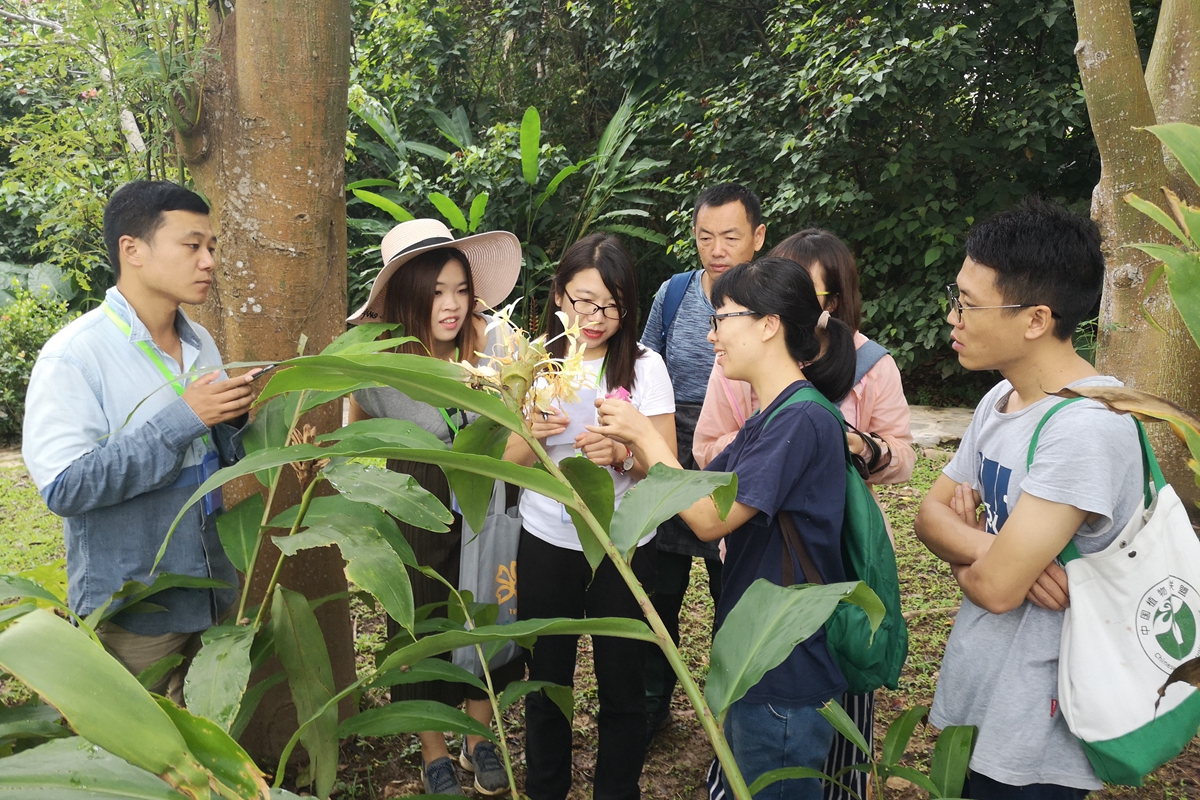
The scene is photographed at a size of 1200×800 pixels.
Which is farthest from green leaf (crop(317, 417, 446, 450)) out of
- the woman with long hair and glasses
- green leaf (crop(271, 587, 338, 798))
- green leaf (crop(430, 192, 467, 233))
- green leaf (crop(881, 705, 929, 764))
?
green leaf (crop(430, 192, 467, 233))

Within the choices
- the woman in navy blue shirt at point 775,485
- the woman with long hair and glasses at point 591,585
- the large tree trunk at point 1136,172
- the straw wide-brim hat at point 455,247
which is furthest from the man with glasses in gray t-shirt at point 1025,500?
the large tree trunk at point 1136,172

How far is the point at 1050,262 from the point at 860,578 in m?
0.67

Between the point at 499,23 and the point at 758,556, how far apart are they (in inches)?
333

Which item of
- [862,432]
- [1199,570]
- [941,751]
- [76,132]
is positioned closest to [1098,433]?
[1199,570]

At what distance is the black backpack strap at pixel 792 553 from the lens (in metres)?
1.60

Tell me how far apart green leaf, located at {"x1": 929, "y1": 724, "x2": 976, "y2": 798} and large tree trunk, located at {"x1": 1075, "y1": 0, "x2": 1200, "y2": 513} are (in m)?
2.56

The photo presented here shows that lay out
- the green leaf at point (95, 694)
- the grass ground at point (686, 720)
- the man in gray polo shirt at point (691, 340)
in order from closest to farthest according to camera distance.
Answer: the green leaf at point (95, 694) < the grass ground at point (686, 720) < the man in gray polo shirt at point (691, 340)

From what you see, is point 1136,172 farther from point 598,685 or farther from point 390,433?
point 390,433

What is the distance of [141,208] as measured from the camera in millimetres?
1822

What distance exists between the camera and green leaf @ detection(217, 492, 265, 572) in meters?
1.41

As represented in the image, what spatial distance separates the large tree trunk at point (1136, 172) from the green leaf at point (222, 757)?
141 inches

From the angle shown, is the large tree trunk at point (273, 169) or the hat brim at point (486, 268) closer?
the large tree trunk at point (273, 169)

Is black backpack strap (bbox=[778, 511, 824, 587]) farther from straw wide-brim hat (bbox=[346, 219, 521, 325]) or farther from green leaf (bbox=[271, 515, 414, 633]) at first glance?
straw wide-brim hat (bbox=[346, 219, 521, 325])

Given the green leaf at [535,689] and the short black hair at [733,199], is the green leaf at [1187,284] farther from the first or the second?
the short black hair at [733,199]
